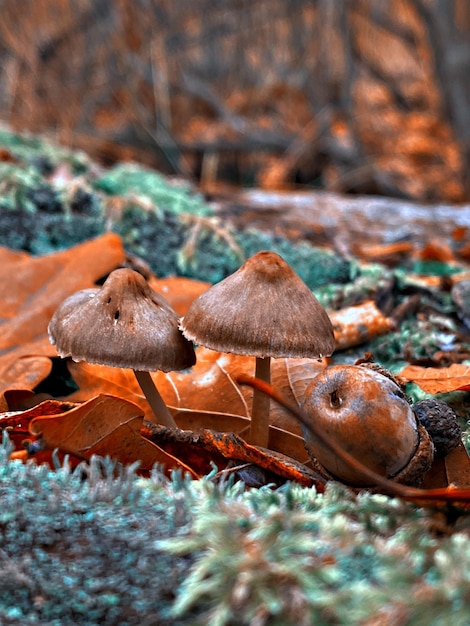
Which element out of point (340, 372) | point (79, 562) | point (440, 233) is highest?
point (440, 233)

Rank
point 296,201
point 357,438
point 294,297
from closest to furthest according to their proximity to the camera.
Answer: point 357,438
point 294,297
point 296,201

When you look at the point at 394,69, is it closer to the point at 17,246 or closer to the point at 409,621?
the point at 17,246

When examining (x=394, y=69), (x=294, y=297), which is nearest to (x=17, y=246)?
(x=294, y=297)

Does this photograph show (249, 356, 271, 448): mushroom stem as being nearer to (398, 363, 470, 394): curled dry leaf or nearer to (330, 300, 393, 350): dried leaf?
(398, 363, 470, 394): curled dry leaf

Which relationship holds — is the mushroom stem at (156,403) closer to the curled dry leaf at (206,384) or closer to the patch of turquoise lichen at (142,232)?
the curled dry leaf at (206,384)

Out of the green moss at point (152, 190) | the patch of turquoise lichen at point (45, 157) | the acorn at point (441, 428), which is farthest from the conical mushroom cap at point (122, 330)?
the patch of turquoise lichen at point (45, 157)
